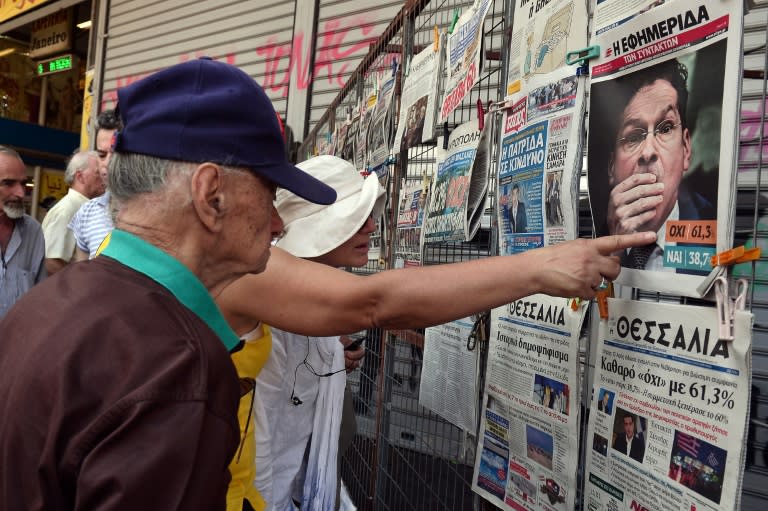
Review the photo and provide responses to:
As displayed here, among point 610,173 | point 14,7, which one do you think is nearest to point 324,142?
point 610,173

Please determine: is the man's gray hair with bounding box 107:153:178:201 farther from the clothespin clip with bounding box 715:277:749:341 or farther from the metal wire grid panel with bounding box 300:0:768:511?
the metal wire grid panel with bounding box 300:0:768:511

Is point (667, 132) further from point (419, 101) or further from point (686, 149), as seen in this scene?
point (419, 101)

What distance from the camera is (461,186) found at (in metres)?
2.27

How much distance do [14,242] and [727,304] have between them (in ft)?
16.3

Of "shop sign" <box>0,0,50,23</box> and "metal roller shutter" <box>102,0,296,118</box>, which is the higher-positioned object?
"shop sign" <box>0,0,50,23</box>

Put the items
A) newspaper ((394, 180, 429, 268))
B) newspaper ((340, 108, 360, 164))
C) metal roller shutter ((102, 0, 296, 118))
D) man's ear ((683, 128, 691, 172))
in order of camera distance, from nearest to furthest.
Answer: man's ear ((683, 128, 691, 172)) < newspaper ((394, 180, 429, 268)) < newspaper ((340, 108, 360, 164)) < metal roller shutter ((102, 0, 296, 118))

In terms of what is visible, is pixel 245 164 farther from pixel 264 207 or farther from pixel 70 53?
pixel 70 53

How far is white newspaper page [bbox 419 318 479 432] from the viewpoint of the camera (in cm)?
215

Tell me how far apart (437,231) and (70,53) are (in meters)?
14.3

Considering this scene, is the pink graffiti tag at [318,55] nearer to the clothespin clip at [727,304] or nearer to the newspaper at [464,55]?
the newspaper at [464,55]

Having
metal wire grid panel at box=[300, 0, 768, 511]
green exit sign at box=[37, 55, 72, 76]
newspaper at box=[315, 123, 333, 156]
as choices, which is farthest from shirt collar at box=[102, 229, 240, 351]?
green exit sign at box=[37, 55, 72, 76]

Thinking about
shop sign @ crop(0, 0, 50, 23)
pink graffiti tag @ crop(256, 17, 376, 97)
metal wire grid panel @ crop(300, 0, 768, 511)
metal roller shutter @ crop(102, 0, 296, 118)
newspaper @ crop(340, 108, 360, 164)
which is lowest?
metal wire grid panel @ crop(300, 0, 768, 511)

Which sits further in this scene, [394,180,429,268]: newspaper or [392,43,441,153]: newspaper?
[394,180,429,268]: newspaper

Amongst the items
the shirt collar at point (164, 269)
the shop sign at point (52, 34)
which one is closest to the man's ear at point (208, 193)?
the shirt collar at point (164, 269)
